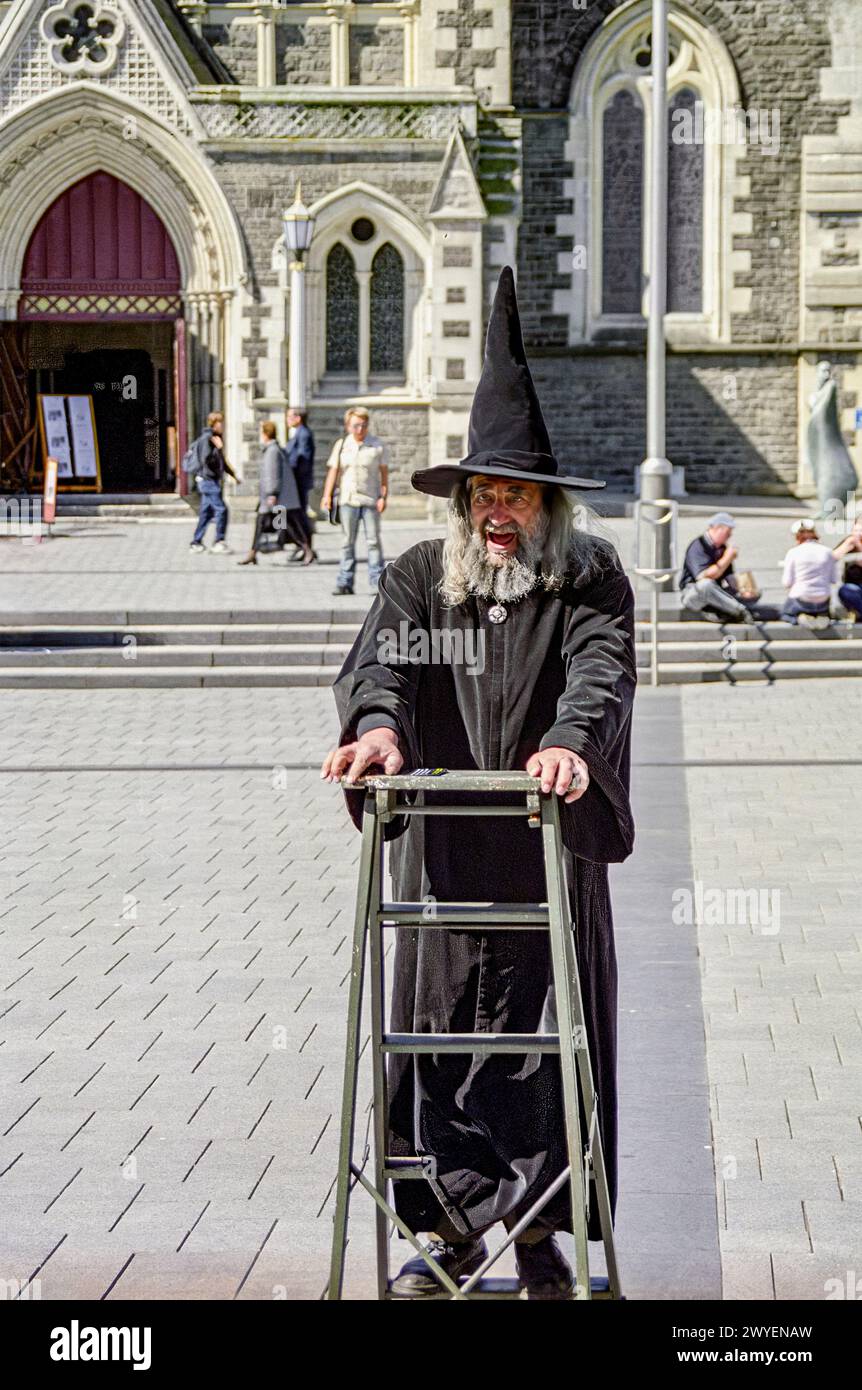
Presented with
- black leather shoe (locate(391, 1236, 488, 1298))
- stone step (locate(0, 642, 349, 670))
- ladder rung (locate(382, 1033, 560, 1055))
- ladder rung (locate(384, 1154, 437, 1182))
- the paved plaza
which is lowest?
the paved plaza

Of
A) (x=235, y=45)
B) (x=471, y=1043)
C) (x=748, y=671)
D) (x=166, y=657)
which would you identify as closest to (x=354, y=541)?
(x=166, y=657)

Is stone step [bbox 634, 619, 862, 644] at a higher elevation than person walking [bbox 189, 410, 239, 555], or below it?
below

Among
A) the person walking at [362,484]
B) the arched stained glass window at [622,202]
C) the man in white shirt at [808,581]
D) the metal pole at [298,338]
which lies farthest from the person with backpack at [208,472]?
the arched stained glass window at [622,202]

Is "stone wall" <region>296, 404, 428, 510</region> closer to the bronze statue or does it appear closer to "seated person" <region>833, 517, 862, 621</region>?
the bronze statue

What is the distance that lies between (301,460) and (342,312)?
5317 mm

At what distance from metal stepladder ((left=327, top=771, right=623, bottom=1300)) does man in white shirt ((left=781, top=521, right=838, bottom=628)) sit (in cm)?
1235

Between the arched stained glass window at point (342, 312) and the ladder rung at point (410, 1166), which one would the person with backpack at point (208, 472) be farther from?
the ladder rung at point (410, 1166)

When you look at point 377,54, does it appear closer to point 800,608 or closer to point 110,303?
point 110,303

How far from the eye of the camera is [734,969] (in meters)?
6.98

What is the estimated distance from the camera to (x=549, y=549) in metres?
4.16

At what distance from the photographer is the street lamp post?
2250cm

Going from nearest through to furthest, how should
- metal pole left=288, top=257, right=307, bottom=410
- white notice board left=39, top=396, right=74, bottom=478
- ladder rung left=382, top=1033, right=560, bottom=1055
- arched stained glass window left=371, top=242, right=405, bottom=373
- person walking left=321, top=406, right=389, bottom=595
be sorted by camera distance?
1. ladder rung left=382, top=1033, right=560, bottom=1055
2. person walking left=321, top=406, right=389, bottom=595
3. metal pole left=288, top=257, right=307, bottom=410
4. arched stained glass window left=371, top=242, right=405, bottom=373
5. white notice board left=39, top=396, right=74, bottom=478

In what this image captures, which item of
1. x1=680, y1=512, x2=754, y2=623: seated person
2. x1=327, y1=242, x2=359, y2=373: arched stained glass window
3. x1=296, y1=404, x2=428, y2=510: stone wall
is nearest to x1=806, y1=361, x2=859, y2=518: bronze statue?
x1=296, y1=404, x2=428, y2=510: stone wall

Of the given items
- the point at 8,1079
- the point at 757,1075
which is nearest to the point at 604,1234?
the point at 757,1075
